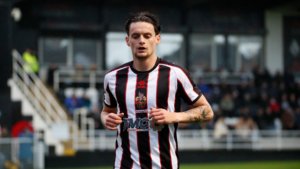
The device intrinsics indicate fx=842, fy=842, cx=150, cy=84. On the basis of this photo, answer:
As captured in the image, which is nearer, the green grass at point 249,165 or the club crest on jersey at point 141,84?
the club crest on jersey at point 141,84

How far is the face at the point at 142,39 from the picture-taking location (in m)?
6.15

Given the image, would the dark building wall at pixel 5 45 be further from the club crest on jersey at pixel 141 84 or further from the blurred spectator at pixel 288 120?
the club crest on jersey at pixel 141 84

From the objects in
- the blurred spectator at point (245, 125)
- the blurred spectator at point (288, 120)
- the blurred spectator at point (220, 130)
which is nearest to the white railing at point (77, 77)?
the blurred spectator at point (220, 130)

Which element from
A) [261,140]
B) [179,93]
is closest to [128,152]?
[179,93]

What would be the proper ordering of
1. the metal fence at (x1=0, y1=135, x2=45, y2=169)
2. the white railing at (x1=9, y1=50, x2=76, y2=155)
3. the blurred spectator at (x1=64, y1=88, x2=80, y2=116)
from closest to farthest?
the metal fence at (x1=0, y1=135, x2=45, y2=169) → the white railing at (x1=9, y1=50, x2=76, y2=155) → the blurred spectator at (x1=64, y1=88, x2=80, y2=116)

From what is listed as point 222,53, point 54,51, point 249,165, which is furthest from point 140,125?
point 222,53

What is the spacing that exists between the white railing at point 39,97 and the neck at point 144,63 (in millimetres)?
17913

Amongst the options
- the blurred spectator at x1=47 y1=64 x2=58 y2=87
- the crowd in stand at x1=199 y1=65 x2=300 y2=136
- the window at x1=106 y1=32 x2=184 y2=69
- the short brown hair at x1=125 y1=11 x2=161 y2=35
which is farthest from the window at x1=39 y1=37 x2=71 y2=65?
the short brown hair at x1=125 y1=11 x2=161 y2=35

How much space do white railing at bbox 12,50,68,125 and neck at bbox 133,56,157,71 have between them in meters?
17.9

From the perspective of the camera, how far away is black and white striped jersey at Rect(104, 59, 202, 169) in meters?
6.27

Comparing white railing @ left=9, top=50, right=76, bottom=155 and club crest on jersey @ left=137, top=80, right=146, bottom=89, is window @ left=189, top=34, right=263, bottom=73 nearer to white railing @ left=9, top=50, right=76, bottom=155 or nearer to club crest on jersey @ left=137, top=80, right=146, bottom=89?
white railing @ left=9, top=50, right=76, bottom=155

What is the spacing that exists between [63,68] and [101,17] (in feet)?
9.18

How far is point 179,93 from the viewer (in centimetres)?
639

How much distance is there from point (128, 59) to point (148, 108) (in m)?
24.6
